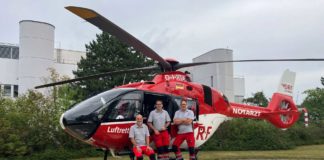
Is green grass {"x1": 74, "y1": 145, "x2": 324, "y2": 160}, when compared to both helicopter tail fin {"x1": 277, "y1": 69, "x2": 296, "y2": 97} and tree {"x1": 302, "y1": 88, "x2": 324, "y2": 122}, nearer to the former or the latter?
helicopter tail fin {"x1": 277, "y1": 69, "x2": 296, "y2": 97}

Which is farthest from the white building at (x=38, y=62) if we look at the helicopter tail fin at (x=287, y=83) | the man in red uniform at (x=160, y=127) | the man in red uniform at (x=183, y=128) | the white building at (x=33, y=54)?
the man in red uniform at (x=160, y=127)

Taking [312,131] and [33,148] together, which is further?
[312,131]

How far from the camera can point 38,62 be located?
34031mm

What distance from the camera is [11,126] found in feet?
60.9

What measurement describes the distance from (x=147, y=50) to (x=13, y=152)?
35.9ft

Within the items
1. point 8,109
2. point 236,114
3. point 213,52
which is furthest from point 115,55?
point 236,114

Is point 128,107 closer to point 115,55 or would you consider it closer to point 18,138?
point 18,138

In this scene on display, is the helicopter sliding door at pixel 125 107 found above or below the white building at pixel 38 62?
below

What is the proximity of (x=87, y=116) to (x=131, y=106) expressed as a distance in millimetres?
1215

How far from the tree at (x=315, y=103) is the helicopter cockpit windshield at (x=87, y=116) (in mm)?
37868

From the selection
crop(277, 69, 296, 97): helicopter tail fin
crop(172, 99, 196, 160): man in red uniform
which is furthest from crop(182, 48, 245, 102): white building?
crop(172, 99, 196, 160): man in red uniform

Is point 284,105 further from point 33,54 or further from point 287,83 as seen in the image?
point 33,54

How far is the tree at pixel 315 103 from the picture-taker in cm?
4403

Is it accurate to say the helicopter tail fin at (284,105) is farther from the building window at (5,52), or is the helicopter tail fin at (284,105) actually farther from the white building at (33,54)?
the building window at (5,52)
